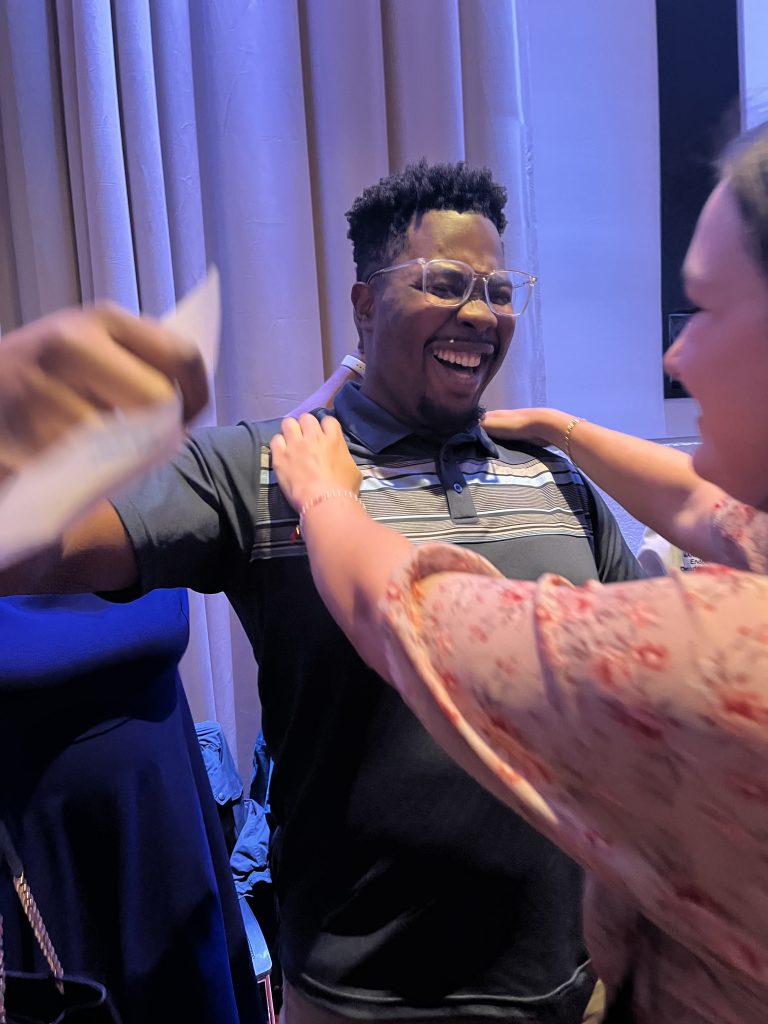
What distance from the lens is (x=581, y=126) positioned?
1.82m

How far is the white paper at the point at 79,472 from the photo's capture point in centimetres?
37

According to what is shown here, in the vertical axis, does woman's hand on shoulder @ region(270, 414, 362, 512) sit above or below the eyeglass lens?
below

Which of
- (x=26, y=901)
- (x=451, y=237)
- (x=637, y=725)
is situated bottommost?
(x=26, y=901)

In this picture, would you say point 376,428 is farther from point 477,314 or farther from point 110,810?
point 110,810

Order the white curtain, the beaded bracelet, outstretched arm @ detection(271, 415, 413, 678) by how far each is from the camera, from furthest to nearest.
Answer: the white curtain, the beaded bracelet, outstretched arm @ detection(271, 415, 413, 678)

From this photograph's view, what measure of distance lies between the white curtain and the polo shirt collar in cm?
53

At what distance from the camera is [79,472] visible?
0.38m

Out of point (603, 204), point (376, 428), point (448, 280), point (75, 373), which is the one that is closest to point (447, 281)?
point (448, 280)

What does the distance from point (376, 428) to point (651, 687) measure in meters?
0.64

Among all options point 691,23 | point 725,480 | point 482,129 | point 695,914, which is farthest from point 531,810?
point 691,23

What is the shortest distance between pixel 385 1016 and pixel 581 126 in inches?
78.9

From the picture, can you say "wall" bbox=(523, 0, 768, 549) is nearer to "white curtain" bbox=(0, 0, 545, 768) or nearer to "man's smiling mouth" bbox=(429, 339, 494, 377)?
"white curtain" bbox=(0, 0, 545, 768)

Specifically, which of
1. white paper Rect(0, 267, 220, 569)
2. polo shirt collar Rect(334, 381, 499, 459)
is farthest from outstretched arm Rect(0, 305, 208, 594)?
polo shirt collar Rect(334, 381, 499, 459)

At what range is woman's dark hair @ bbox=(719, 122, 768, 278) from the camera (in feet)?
1.39
